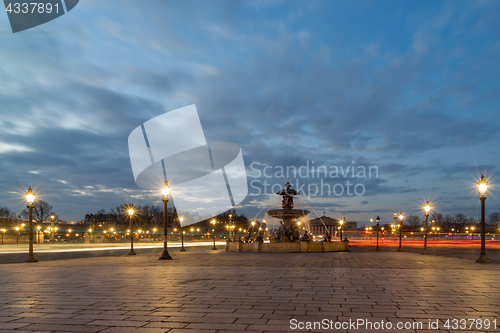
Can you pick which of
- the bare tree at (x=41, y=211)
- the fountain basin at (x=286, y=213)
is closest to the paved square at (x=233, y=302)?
the fountain basin at (x=286, y=213)

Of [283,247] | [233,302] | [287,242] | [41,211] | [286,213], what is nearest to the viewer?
[233,302]

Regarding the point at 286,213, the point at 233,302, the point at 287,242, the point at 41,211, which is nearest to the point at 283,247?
the point at 287,242

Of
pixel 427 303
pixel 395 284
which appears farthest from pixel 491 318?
pixel 395 284

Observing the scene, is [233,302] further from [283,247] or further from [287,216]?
[287,216]

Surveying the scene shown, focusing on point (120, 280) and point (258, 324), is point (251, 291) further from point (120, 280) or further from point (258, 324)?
point (120, 280)

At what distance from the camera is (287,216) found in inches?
1160

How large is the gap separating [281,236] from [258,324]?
24.7m

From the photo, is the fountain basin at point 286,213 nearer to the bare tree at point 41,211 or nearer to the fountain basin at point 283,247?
the fountain basin at point 283,247

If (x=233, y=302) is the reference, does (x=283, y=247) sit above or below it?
below

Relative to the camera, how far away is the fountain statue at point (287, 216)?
95.7ft

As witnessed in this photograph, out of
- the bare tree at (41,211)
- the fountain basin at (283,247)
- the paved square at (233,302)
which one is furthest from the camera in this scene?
the bare tree at (41,211)

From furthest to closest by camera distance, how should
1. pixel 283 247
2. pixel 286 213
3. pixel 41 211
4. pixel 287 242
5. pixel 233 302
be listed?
pixel 41 211 < pixel 286 213 < pixel 287 242 < pixel 283 247 < pixel 233 302

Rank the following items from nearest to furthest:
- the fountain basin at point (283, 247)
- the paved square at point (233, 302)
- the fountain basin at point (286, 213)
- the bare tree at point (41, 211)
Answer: the paved square at point (233, 302) → the fountain basin at point (283, 247) → the fountain basin at point (286, 213) → the bare tree at point (41, 211)

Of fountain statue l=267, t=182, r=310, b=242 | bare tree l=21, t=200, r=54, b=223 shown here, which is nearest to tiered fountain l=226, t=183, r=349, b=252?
fountain statue l=267, t=182, r=310, b=242
